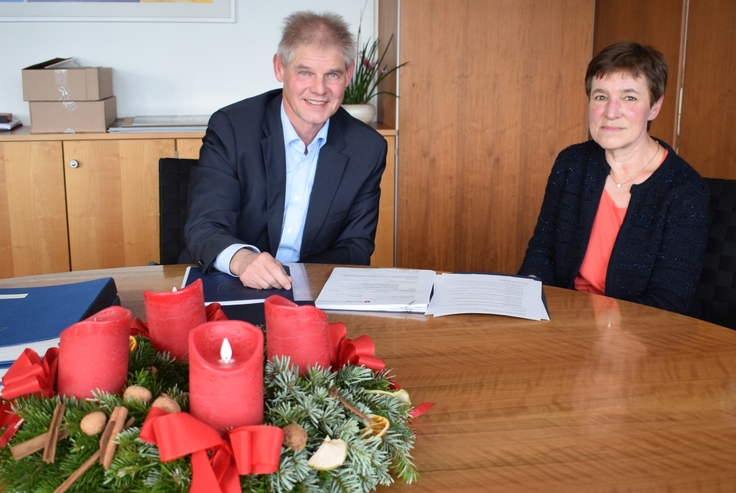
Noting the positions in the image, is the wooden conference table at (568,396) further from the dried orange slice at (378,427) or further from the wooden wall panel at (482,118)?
the wooden wall panel at (482,118)

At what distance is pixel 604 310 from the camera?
146 cm

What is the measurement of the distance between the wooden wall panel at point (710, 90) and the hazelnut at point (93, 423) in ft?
8.94

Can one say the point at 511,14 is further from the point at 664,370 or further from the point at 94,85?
the point at 664,370

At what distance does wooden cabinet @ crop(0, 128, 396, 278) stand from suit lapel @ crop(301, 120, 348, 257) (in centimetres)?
124

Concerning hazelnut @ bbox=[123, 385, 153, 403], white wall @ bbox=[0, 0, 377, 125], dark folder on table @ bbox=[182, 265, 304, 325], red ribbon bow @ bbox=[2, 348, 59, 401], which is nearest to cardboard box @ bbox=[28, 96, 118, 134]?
white wall @ bbox=[0, 0, 377, 125]

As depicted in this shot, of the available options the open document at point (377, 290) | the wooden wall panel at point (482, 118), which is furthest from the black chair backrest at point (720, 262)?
the wooden wall panel at point (482, 118)

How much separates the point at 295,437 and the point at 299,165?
59.2 inches

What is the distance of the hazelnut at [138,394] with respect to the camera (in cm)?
75

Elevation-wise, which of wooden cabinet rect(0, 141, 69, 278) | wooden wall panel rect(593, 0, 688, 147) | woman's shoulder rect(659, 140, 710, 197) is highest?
wooden wall panel rect(593, 0, 688, 147)

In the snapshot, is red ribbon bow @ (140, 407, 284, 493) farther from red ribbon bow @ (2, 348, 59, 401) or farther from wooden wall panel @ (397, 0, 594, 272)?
wooden wall panel @ (397, 0, 594, 272)

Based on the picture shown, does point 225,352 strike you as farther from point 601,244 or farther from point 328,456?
point 601,244

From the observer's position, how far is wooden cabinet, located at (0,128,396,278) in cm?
320

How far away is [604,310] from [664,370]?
31 cm

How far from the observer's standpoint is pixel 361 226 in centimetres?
216
